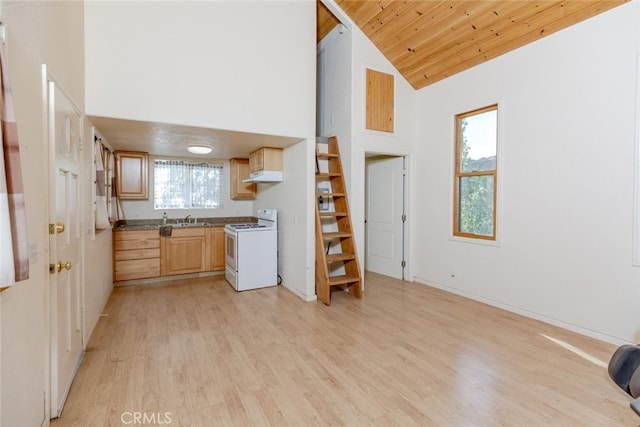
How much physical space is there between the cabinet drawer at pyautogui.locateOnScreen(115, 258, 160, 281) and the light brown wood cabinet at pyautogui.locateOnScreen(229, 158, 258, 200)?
1798 millimetres

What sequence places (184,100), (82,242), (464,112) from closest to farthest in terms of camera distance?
(82,242) → (184,100) → (464,112)

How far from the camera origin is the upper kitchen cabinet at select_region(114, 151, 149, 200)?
4969 mm

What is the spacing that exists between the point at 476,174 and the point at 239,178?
4035mm

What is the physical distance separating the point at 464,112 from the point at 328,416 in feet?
13.4

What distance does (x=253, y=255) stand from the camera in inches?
183

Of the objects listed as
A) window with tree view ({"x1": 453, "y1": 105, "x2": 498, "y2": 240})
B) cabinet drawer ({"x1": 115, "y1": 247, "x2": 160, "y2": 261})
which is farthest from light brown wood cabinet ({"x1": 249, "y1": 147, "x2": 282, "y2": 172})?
window with tree view ({"x1": 453, "y1": 105, "x2": 498, "y2": 240})

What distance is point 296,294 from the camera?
174 inches

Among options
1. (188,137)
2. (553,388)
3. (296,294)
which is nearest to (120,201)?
(188,137)

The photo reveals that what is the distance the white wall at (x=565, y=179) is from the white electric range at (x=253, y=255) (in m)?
2.76

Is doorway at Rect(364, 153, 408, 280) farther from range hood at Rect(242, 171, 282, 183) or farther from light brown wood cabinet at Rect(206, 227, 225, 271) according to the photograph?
light brown wood cabinet at Rect(206, 227, 225, 271)

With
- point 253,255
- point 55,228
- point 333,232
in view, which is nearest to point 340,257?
point 333,232

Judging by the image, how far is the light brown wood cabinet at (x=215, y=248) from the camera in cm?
536

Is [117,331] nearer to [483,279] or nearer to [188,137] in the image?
[188,137]

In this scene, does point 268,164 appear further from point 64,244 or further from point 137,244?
point 64,244
